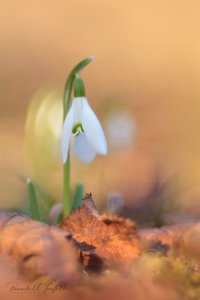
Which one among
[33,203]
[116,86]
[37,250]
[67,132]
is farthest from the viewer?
[116,86]

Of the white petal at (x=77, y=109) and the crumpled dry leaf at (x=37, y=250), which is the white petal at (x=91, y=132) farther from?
the crumpled dry leaf at (x=37, y=250)

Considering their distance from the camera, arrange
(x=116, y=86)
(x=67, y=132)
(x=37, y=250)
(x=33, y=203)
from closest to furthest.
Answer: (x=37, y=250) < (x=67, y=132) < (x=33, y=203) < (x=116, y=86)

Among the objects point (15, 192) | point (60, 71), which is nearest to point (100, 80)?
point (60, 71)

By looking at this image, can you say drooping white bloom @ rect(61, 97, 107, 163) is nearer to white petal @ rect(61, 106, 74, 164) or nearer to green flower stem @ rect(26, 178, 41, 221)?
white petal @ rect(61, 106, 74, 164)

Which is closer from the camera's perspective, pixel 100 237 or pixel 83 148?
pixel 100 237

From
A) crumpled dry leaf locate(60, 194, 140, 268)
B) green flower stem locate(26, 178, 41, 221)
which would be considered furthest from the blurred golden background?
→ crumpled dry leaf locate(60, 194, 140, 268)

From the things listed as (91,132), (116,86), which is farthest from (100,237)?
(116,86)

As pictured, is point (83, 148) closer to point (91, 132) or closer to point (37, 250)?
point (91, 132)

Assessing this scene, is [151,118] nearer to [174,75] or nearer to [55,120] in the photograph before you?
[174,75]
